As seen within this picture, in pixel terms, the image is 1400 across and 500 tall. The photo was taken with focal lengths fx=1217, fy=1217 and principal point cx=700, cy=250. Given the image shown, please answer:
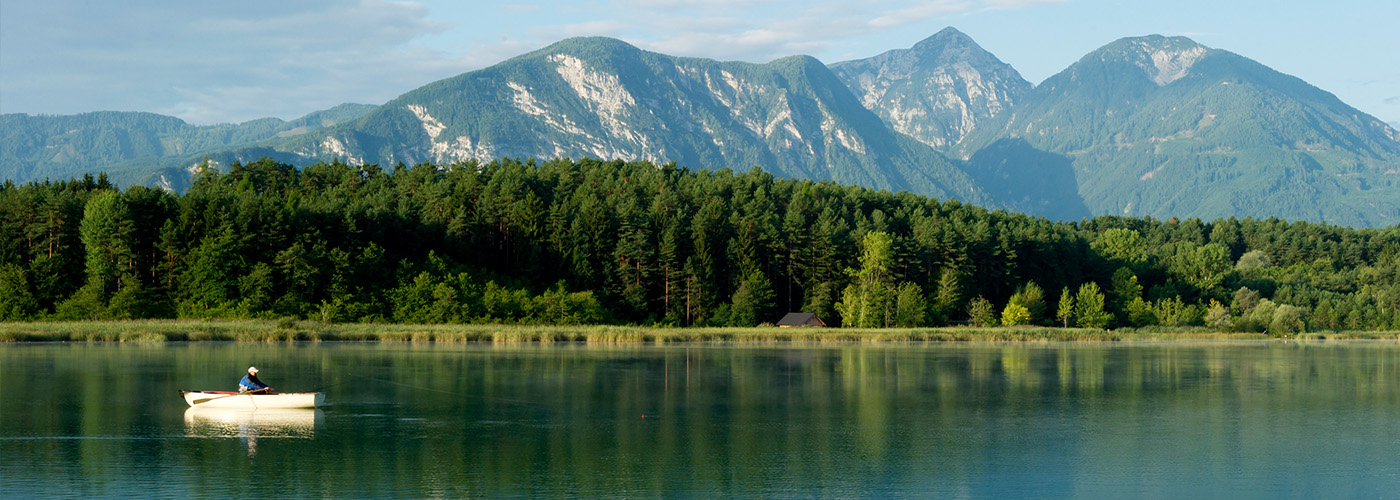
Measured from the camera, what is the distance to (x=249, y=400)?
40469mm

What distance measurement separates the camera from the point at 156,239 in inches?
3922

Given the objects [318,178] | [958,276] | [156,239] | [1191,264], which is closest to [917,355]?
[958,276]

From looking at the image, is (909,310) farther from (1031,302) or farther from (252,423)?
(252,423)

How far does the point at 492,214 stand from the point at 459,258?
6620 millimetres

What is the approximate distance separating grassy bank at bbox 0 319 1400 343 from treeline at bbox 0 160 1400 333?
298 inches

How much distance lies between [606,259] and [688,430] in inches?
3094

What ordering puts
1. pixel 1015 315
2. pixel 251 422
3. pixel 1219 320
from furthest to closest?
pixel 1219 320 → pixel 1015 315 → pixel 251 422

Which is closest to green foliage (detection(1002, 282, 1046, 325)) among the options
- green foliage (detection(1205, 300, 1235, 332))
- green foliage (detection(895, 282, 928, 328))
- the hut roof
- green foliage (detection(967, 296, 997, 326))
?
green foliage (detection(967, 296, 997, 326))

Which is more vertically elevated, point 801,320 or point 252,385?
point 252,385

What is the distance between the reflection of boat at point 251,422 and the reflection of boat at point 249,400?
17 cm

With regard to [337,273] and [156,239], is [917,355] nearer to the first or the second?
[337,273]

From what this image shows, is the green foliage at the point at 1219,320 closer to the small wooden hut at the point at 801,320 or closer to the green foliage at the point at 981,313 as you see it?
the green foliage at the point at 981,313

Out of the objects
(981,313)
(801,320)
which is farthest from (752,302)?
(981,313)

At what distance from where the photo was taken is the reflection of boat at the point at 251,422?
116ft
